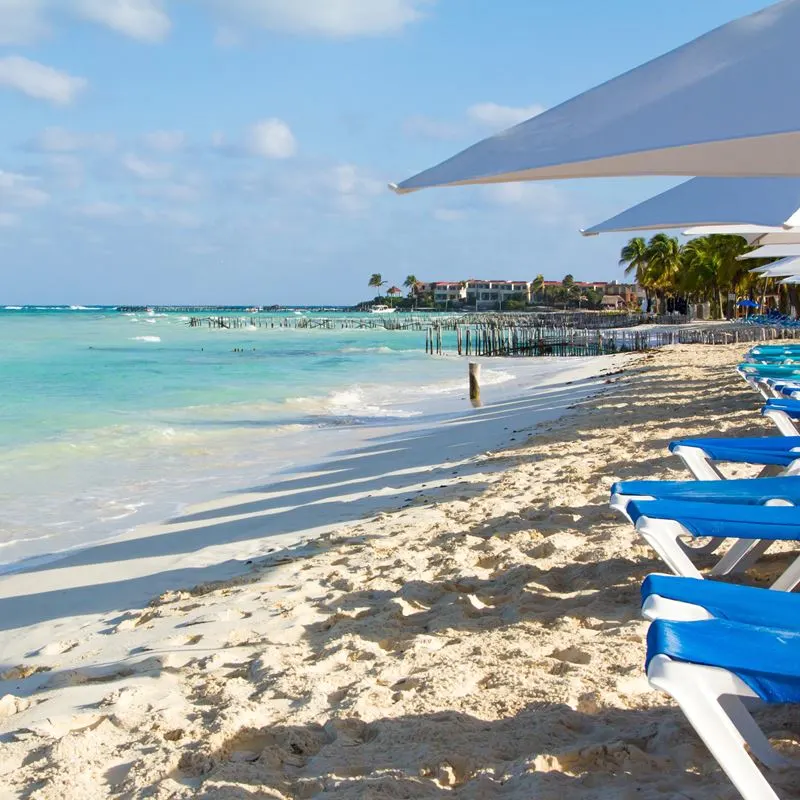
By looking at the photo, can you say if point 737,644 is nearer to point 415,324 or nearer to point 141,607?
point 141,607

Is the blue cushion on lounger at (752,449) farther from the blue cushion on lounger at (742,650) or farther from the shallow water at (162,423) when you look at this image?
the shallow water at (162,423)

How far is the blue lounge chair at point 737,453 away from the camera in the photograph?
394 centimetres

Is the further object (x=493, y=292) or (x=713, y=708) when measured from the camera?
(x=493, y=292)

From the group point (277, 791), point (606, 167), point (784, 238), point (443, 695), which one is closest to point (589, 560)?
point (443, 695)

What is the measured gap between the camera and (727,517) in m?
2.83

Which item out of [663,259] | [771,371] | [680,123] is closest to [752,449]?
[680,123]

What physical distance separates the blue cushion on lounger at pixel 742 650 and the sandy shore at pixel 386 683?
51cm

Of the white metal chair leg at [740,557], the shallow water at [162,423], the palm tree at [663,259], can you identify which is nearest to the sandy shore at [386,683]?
the white metal chair leg at [740,557]

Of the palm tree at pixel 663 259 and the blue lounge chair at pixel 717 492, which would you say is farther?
the palm tree at pixel 663 259

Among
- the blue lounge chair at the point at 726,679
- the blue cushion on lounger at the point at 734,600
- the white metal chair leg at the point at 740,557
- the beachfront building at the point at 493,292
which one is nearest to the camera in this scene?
the blue lounge chair at the point at 726,679

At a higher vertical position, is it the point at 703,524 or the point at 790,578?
the point at 703,524

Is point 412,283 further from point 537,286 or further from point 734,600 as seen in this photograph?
point 734,600

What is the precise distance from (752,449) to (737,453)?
0.10 metres

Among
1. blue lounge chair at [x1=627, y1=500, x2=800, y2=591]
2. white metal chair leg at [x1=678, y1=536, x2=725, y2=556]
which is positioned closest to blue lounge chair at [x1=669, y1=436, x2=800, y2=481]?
white metal chair leg at [x1=678, y1=536, x2=725, y2=556]
